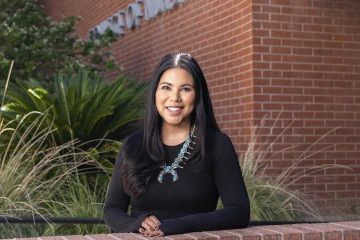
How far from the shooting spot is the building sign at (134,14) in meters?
10.4

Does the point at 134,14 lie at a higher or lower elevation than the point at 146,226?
higher

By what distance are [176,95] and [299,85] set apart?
5.09m

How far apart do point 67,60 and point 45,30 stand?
985 mm

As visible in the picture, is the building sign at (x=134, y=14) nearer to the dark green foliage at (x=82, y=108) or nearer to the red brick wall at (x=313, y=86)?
the dark green foliage at (x=82, y=108)

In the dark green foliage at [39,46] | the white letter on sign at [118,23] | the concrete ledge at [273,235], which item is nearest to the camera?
the concrete ledge at [273,235]

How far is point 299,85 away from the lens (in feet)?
26.7

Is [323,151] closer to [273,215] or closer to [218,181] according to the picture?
[273,215]

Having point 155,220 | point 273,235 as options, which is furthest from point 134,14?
point 273,235

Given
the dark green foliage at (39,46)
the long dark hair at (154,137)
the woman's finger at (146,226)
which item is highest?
the dark green foliage at (39,46)

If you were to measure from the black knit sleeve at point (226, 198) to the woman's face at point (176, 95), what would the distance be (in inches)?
7.7

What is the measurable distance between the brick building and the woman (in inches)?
183

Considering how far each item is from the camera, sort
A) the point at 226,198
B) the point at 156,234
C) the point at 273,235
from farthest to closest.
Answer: the point at 226,198
the point at 156,234
the point at 273,235

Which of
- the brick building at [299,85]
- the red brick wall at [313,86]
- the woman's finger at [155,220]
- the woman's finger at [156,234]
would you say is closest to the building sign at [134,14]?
the brick building at [299,85]

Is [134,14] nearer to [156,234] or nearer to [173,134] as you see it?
[173,134]
